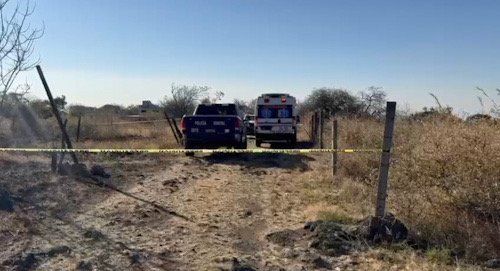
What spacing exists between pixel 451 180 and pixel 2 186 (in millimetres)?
7745

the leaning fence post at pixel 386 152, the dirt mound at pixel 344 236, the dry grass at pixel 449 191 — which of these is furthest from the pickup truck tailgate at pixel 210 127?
the leaning fence post at pixel 386 152

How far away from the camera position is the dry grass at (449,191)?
6.27 m

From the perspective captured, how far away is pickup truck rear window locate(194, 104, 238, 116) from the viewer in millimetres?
19953

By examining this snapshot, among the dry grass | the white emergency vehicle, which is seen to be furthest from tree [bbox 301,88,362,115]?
the dry grass

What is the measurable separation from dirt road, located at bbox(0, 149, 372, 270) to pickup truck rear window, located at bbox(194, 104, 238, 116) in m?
6.59

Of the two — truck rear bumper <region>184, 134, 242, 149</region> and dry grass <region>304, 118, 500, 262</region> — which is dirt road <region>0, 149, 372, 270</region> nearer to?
dry grass <region>304, 118, 500, 262</region>

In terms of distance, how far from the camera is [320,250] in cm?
624

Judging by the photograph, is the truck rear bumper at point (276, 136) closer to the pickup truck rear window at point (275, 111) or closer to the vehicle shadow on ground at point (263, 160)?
the pickup truck rear window at point (275, 111)

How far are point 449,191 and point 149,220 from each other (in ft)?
14.5

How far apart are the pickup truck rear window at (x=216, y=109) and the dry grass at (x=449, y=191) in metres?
10.8

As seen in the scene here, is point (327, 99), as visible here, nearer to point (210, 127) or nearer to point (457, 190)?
point (210, 127)

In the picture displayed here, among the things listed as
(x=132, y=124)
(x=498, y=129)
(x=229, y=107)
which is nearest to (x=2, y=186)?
(x=498, y=129)

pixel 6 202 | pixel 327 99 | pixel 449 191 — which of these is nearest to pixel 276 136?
pixel 6 202

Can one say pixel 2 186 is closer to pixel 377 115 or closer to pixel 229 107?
pixel 229 107
